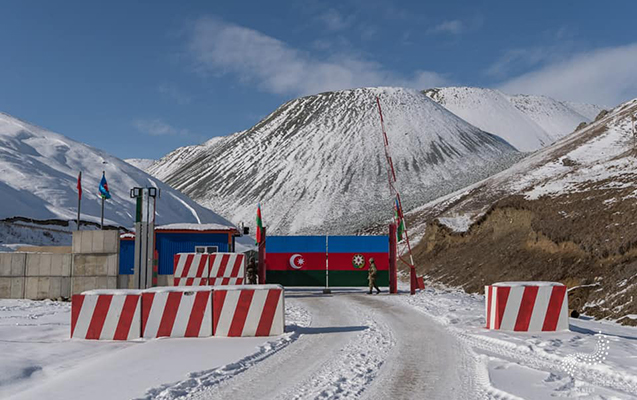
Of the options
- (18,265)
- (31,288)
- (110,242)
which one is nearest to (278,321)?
(110,242)

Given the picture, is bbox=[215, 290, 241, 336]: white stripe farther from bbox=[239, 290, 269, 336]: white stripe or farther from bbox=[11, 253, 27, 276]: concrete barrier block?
bbox=[11, 253, 27, 276]: concrete barrier block

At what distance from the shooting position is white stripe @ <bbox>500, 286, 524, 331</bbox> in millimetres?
12445

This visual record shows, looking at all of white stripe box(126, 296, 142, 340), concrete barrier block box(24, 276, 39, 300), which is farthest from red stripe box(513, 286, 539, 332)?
concrete barrier block box(24, 276, 39, 300)

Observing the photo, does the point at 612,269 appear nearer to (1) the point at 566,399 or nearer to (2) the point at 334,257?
(2) the point at 334,257

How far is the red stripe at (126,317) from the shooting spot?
11734 millimetres

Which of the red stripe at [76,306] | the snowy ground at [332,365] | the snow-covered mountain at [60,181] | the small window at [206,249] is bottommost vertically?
the snowy ground at [332,365]

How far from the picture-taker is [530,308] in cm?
1245

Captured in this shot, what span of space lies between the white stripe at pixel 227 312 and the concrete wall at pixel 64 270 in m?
13.0

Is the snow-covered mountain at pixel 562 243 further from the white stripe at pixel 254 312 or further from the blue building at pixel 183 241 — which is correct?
the blue building at pixel 183 241

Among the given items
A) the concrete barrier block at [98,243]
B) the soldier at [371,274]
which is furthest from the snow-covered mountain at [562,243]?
the concrete barrier block at [98,243]

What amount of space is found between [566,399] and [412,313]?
9.81 m

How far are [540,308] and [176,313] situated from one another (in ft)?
26.0

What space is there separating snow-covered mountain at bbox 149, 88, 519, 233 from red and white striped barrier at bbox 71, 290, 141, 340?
82.1 meters

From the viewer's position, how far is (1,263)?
2339cm
